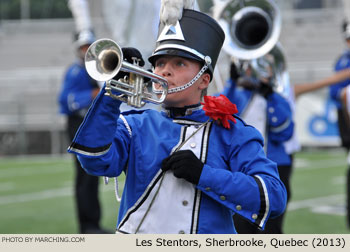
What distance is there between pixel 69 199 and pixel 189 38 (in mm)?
6696

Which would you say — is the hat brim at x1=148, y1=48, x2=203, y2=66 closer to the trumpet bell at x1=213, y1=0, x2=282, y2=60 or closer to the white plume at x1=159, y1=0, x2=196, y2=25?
the white plume at x1=159, y1=0, x2=196, y2=25

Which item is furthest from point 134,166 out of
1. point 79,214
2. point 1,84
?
point 1,84

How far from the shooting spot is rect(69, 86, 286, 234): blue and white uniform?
6.98 feet

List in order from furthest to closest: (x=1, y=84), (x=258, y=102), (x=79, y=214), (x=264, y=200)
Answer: (x=1, y=84)
(x=79, y=214)
(x=258, y=102)
(x=264, y=200)

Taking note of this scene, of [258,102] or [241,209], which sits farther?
[258,102]

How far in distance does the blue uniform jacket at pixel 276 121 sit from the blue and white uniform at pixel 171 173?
6.00ft

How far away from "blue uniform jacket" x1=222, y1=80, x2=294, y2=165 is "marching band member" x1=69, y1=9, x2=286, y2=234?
1.82 metres

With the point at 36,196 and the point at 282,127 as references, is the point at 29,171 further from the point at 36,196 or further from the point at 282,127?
the point at 282,127

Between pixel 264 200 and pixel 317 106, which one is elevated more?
pixel 317 106

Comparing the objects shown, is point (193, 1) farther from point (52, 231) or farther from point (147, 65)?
point (52, 231)

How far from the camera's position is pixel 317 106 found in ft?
49.5

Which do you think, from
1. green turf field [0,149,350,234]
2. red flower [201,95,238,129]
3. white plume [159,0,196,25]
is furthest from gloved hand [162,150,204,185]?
green turf field [0,149,350,234]

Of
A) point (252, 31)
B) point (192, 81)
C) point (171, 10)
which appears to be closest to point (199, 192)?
point (192, 81)

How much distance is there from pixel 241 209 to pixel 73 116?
413 centimetres
